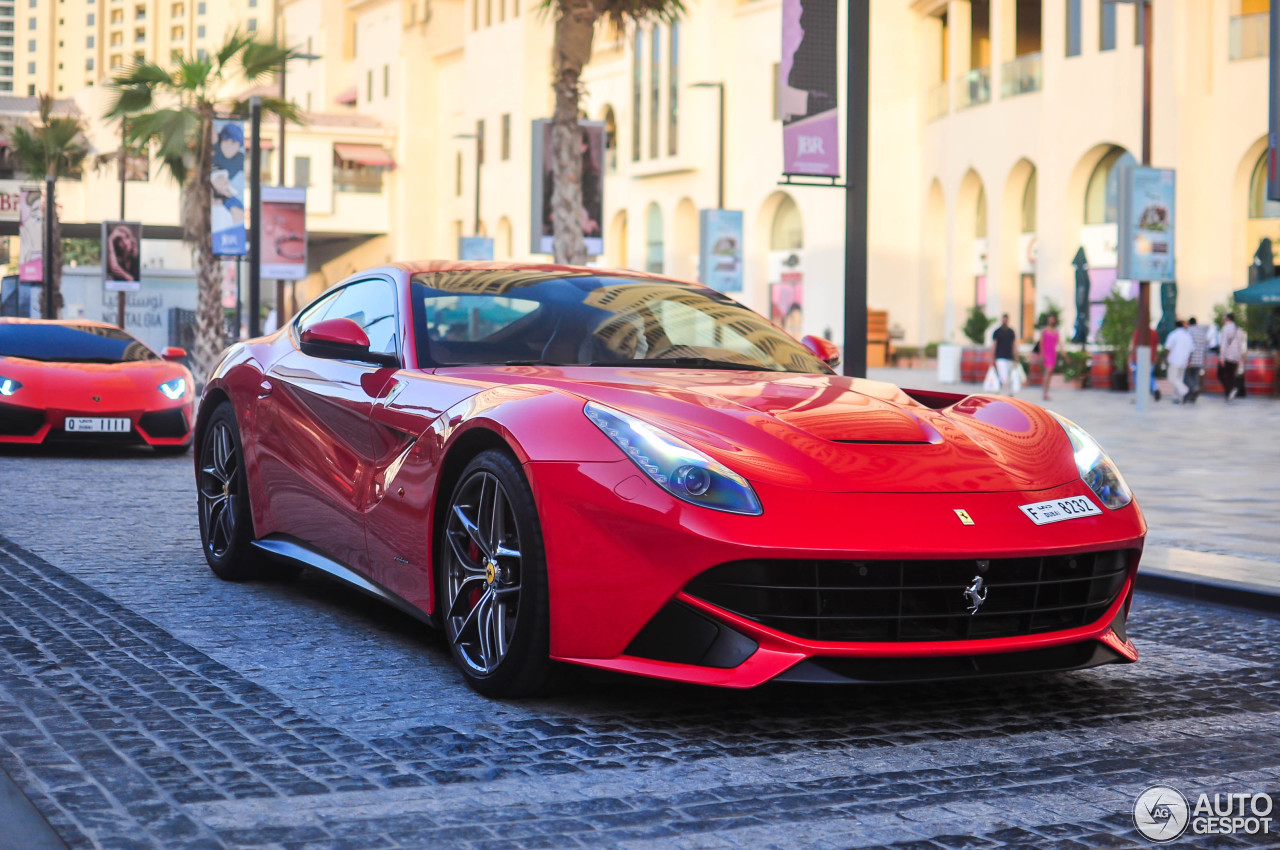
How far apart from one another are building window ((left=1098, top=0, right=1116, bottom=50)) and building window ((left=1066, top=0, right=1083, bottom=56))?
1.00 m

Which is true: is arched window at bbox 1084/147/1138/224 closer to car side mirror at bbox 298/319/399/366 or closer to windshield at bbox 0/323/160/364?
windshield at bbox 0/323/160/364

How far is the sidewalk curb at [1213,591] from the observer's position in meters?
6.80

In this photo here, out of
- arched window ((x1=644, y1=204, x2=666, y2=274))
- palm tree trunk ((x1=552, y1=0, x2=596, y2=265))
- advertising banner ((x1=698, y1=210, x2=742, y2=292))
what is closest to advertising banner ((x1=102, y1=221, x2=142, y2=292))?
advertising banner ((x1=698, y1=210, x2=742, y2=292))

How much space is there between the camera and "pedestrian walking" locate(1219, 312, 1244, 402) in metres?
28.2

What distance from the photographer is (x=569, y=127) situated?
22.0 m

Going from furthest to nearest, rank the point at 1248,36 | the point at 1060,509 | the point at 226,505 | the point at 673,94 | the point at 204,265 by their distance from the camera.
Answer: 1. the point at 673,94
2. the point at 1248,36
3. the point at 204,265
4. the point at 226,505
5. the point at 1060,509

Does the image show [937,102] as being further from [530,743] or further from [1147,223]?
[530,743]

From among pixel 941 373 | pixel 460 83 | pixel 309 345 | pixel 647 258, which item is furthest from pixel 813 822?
pixel 460 83

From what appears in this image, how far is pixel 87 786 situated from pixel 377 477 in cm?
185

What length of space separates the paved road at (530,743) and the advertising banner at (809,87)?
5.75m

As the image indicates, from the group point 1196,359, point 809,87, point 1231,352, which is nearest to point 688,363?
point 809,87

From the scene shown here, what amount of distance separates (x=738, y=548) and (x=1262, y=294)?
81.6ft

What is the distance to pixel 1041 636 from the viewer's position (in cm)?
442

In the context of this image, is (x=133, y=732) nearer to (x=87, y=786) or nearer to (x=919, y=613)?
(x=87, y=786)
